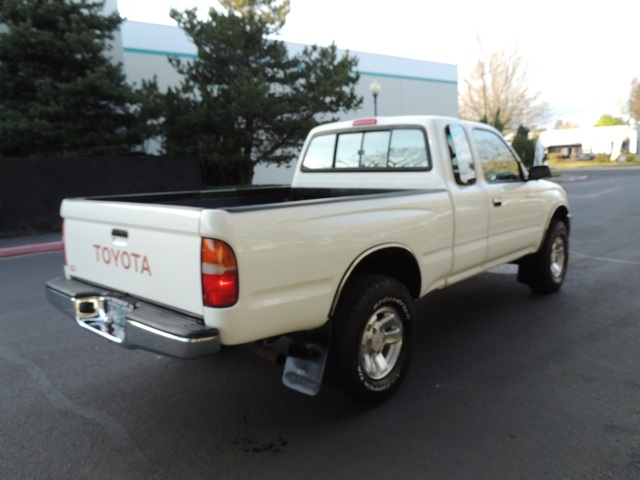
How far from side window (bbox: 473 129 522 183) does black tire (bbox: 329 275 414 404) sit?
1853mm

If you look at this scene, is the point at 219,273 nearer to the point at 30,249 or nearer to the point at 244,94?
the point at 30,249

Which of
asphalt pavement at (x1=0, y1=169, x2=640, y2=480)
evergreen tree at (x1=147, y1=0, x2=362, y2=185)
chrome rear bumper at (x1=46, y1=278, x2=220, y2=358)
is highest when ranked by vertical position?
evergreen tree at (x1=147, y1=0, x2=362, y2=185)

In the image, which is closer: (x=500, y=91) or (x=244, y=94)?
(x=244, y=94)

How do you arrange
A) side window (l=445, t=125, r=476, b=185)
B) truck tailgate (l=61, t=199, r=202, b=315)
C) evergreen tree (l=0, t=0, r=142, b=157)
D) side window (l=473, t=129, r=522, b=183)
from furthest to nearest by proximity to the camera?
evergreen tree (l=0, t=0, r=142, b=157) → side window (l=473, t=129, r=522, b=183) → side window (l=445, t=125, r=476, b=185) → truck tailgate (l=61, t=199, r=202, b=315)

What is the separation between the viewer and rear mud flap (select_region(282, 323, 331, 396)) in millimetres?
3053

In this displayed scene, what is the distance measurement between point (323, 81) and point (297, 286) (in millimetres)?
15126

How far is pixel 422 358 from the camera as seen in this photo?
4.27m

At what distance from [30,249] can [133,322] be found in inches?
355

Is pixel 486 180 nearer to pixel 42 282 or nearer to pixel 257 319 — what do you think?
pixel 257 319

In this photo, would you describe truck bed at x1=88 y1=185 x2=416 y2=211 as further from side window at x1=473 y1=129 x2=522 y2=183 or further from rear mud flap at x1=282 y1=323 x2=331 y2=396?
rear mud flap at x1=282 y1=323 x2=331 y2=396

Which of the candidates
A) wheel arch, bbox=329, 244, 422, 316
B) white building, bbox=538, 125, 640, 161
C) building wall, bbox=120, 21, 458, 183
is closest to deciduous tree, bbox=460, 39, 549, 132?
white building, bbox=538, 125, 640, 161

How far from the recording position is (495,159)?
5027 mm

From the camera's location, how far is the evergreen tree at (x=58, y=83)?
47.6ft

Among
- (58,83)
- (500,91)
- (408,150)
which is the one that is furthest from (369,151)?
(500,91)
